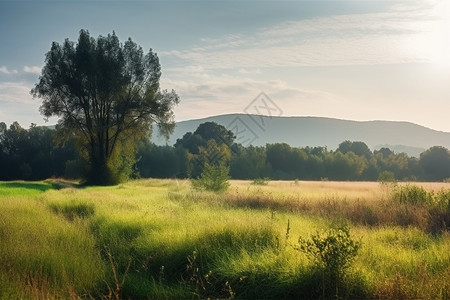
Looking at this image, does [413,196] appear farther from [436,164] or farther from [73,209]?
[436,164]

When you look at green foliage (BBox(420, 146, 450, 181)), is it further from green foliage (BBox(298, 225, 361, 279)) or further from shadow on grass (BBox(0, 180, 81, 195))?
green foliage (BBox(298, 225, 361, 279))

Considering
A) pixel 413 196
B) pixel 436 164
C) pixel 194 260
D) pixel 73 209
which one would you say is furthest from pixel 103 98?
pixel 436 164

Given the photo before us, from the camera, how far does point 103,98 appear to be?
35719 mm

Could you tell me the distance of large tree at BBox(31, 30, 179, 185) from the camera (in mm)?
35312

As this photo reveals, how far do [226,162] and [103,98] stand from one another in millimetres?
28724

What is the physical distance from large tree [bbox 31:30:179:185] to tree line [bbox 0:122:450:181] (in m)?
19.4

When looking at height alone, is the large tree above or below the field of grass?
above

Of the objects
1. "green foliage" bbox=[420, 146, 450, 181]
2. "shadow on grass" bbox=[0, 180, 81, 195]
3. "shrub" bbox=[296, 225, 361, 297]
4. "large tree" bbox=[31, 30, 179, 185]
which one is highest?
"large tree" bbox=[31, 30, 179, 185]

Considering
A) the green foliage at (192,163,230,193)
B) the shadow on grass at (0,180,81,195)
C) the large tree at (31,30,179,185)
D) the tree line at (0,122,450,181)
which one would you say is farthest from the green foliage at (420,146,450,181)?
the shadow on grass at (0,180,81,195)

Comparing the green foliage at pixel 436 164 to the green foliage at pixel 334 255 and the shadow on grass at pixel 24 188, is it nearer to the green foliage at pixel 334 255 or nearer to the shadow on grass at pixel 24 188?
the shadow on grass at pixel 24 188

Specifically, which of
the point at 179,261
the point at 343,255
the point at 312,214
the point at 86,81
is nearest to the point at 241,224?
the point at 179,261

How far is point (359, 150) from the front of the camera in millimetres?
95500

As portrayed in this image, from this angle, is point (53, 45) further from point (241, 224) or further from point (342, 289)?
point (342, 289)

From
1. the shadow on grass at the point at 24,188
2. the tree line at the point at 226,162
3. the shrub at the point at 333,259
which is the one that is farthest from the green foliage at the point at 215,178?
the tree line at the point at 226,162
